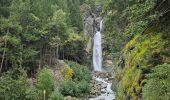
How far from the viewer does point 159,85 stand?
11398mm

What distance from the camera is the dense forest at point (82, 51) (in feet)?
52.3

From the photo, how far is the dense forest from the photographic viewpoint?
15938 millimetres

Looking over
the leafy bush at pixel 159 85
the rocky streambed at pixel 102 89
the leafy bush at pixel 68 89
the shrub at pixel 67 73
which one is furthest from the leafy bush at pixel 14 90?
the shrub at pixel 67 73

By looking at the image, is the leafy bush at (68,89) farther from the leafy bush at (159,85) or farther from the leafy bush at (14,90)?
the leafy bush at (159,85)

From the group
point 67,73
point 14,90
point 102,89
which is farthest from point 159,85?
point 67,73

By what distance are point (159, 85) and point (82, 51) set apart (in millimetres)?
54458

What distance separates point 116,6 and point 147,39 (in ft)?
60.8

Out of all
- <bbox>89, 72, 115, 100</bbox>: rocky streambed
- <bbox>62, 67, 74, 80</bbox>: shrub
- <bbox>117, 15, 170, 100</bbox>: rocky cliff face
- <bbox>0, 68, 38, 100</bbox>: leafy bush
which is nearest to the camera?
<bbox>117, 15, 170, 100</bbox>: rocky cliff face

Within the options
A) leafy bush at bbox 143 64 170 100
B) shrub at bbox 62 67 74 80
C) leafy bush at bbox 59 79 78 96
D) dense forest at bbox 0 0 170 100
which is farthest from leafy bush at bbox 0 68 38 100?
shrub at bbox 62 67 74 80

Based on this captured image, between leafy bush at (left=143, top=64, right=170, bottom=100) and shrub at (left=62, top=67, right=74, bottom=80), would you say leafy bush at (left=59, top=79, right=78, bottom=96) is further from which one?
leafy bush at (left=143, top=64, right=170, bottom=100)

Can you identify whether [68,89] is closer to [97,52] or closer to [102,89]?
[102,89]

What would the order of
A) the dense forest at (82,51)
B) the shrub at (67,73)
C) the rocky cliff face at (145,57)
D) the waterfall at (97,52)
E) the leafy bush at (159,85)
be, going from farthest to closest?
the waterfall at (97,52)
the shrub at (67,73)
the dense forest at (82,51)
the rocky cliff face at (145,57)
the leafy bush at (159,85)

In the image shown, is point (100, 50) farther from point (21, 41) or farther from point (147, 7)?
point (147, 7)

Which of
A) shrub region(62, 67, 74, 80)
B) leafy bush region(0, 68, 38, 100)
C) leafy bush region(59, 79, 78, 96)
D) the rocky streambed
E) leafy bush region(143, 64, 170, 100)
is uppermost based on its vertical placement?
leafy bush region(143, 64, 170, 100)
